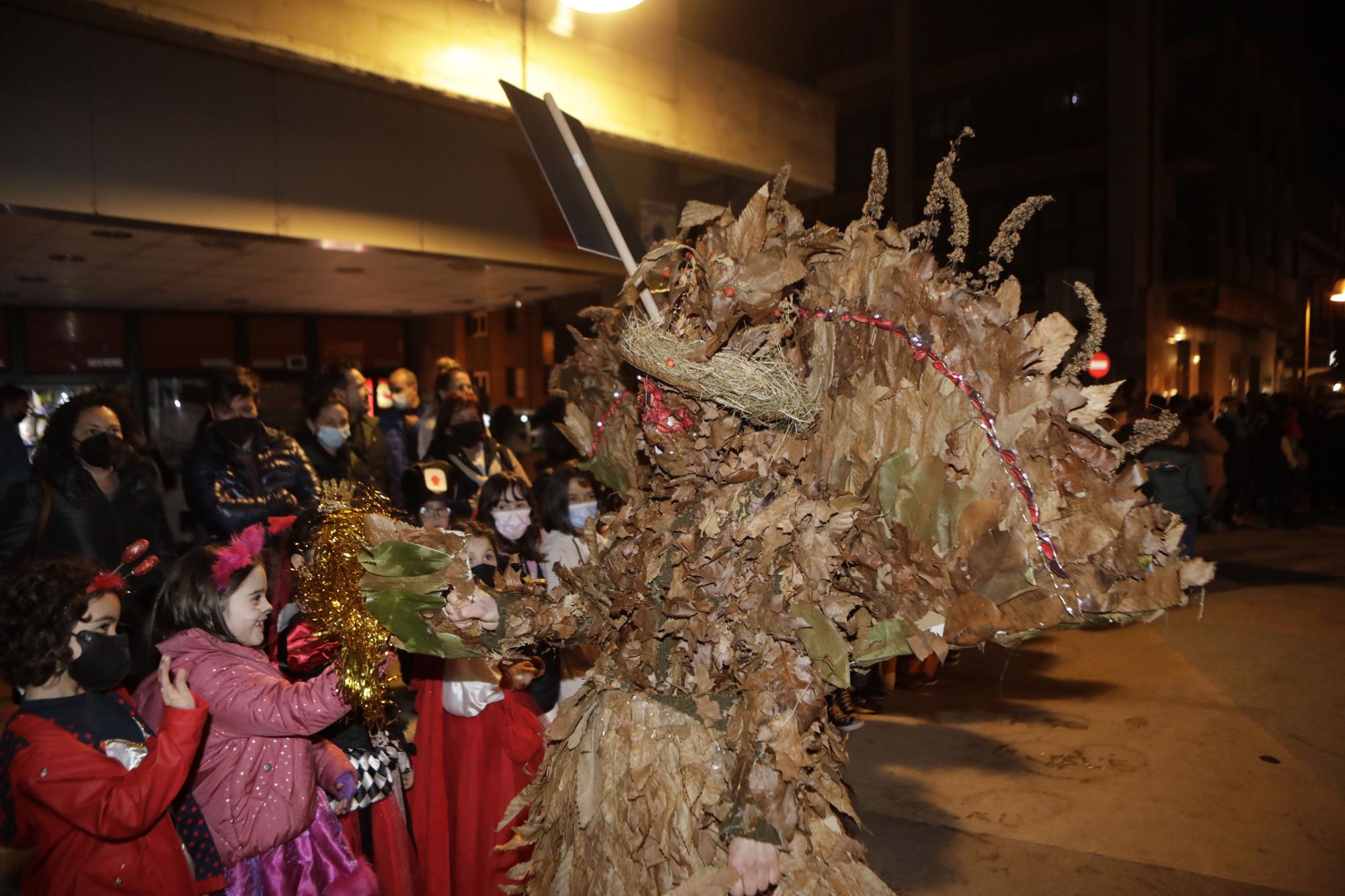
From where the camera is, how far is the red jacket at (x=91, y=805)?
6.82ft

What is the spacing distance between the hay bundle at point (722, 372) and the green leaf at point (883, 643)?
561mm

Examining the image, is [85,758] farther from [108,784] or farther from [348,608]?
[348,608]

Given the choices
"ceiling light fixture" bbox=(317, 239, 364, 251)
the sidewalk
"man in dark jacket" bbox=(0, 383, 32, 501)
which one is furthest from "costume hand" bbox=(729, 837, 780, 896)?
"ceiling light fixture" bbox=(317, 239, 364, 251)

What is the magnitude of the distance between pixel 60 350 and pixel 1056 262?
1907 cm

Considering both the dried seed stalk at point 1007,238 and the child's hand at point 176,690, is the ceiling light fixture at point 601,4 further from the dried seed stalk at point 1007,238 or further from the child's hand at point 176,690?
the child's hand at point 176,690

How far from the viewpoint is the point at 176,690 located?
7.22 ft

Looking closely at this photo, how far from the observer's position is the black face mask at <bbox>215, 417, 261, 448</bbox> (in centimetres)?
420

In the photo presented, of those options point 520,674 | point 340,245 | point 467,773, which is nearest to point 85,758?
point 467,773

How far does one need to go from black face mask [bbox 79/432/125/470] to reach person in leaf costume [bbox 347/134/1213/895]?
2457 millimetres

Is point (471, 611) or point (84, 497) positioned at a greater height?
point (84, 497)

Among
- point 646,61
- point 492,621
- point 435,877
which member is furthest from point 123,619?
point 646,61

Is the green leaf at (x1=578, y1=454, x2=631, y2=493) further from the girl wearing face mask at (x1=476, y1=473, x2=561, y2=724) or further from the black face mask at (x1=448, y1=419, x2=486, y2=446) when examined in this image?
the black face mask at (x1=448, y1=419, x2=486, y2=446)

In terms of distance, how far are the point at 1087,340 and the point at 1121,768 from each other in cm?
296

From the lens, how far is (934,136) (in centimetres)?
2173
